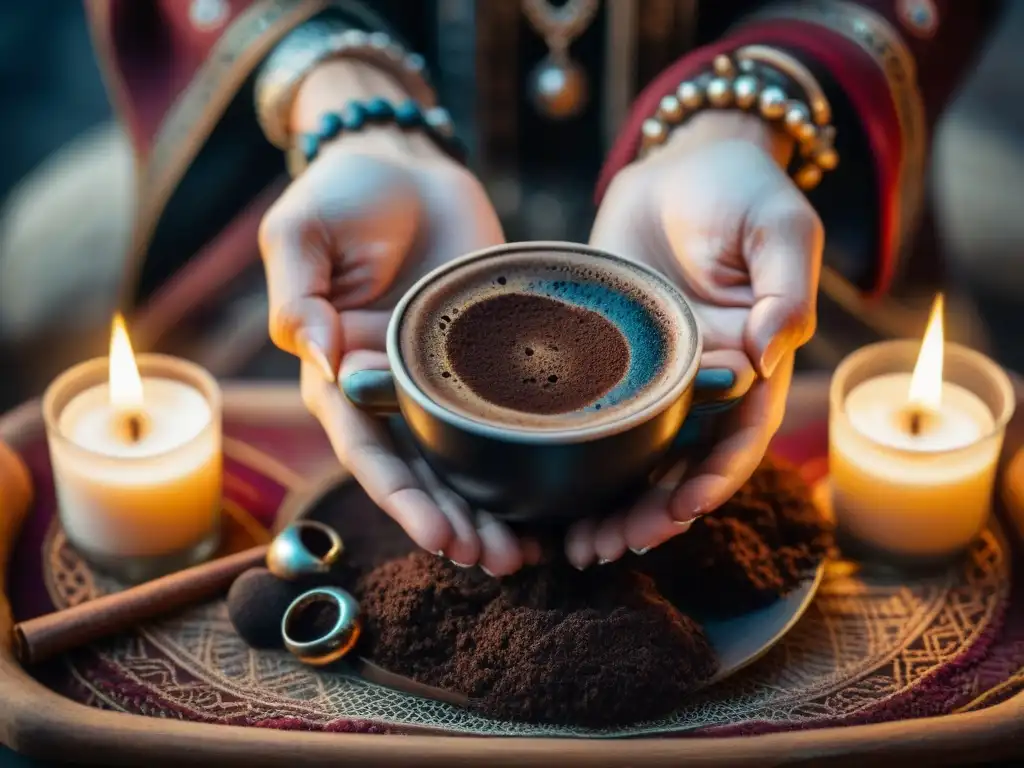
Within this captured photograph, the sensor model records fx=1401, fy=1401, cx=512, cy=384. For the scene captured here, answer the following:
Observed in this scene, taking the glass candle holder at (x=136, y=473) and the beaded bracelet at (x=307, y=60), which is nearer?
the glass candle holder at (x=136, y=473)

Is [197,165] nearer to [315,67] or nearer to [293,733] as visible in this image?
[315,67]

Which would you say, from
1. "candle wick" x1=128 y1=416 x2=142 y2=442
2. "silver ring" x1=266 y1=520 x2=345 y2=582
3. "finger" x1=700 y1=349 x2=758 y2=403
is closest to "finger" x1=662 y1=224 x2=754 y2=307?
"finger" x1=700 y1=349 x2=758 y2=403

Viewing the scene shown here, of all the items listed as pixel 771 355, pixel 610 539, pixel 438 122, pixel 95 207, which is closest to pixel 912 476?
pixel 771 355

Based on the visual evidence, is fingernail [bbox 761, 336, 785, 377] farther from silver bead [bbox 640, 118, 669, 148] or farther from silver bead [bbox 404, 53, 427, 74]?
silver bead [bbox 404, 53, 427, 74]

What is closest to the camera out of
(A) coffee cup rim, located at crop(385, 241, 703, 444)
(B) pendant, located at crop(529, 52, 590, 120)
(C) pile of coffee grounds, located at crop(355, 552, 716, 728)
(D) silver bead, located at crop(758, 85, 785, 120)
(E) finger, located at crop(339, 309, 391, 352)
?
(A) coffee cup rim, located at crop(385, 241, 703, 444)

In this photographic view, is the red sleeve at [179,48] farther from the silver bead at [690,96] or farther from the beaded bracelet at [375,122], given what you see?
the silver bead at [690,96]

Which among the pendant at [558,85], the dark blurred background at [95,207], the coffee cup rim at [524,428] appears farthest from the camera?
the dark blurred background at [95,207]

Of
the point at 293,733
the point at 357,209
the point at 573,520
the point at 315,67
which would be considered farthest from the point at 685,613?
the point at 315,67

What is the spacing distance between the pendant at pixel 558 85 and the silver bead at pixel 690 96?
0.22 metres

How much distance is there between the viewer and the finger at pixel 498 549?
0.89 metres

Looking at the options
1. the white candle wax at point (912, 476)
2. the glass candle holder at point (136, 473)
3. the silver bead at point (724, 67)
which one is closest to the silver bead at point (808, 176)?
the silver bead at point (724, 67)

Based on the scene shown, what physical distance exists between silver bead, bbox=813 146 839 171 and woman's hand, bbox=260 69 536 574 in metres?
0.28

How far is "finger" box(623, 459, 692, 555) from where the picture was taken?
2.91 feet

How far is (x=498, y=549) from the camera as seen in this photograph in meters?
0.89
